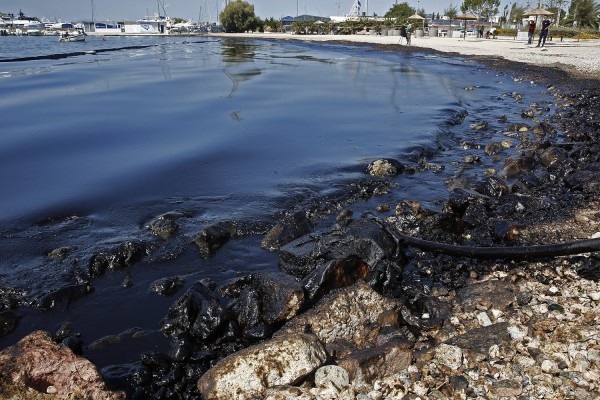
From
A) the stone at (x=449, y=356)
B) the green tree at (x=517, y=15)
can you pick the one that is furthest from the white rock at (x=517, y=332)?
the green tree at (x=517, y=15)

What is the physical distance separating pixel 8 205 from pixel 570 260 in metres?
8.74

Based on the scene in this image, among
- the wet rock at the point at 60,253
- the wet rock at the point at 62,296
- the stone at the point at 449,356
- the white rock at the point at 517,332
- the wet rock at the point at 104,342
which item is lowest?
the wet rock at the point at 104,342

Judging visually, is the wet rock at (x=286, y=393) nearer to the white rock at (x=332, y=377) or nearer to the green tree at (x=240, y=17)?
the white rock at (x=332, y=377)

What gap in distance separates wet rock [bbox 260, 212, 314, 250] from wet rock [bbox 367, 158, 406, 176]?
3.12 meters

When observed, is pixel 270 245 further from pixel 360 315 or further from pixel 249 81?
pixel 249 81

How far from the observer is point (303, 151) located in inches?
457

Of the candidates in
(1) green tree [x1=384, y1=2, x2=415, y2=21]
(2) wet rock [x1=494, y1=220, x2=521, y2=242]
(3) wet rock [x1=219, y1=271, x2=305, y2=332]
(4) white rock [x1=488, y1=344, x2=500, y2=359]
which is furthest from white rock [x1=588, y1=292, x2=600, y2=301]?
(1) green tree [x1=384, y1=2, x2=415, y2=21]

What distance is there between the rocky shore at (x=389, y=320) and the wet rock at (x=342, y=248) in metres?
0.02

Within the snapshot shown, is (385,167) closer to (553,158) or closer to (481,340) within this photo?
(553,158)

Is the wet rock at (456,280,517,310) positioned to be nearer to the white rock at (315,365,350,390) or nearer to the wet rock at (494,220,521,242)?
the wet rock at (494,220,521,242)

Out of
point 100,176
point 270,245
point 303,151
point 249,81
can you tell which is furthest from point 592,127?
point 249,81

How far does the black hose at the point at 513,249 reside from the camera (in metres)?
5.05

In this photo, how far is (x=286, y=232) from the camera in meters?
6.69

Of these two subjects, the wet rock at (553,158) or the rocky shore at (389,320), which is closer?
the rocky shore at (389,320)
